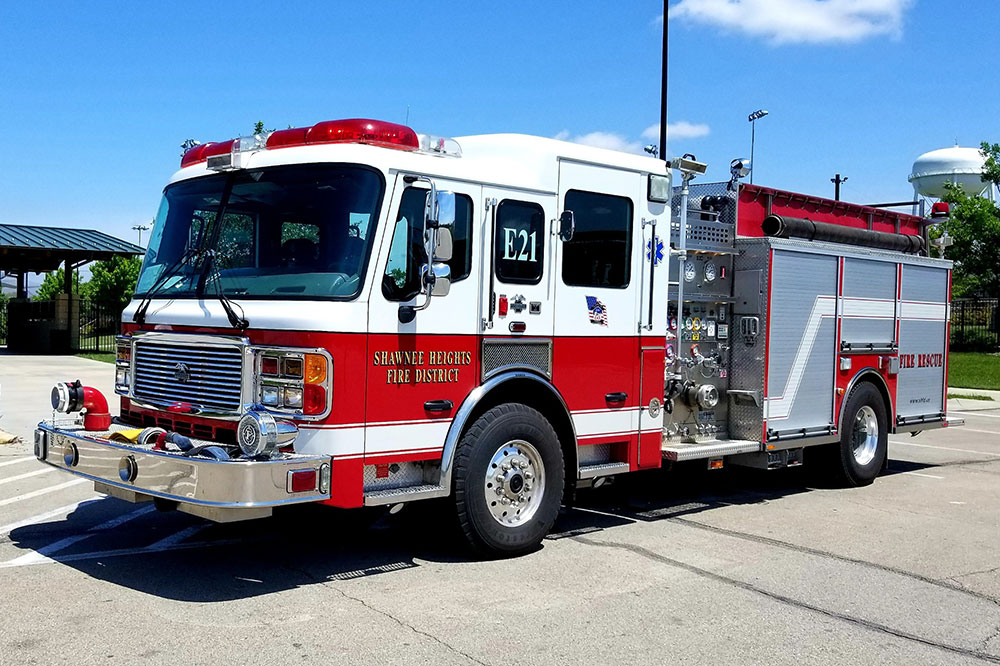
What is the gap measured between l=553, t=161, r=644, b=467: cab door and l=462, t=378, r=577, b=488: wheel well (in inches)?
3.9

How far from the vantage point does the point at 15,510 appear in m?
7.95

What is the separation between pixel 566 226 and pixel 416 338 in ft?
4.79

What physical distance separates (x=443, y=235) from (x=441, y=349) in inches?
29.4

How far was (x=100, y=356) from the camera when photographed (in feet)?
92.3

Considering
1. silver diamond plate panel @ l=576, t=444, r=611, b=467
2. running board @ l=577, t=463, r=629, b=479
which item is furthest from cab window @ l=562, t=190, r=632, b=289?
running board @ l=577, t=463, r=629, b=479

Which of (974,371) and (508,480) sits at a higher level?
(508,480)

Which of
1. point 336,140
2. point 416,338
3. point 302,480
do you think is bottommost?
point 302,480

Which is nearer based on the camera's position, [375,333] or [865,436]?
[375,333]

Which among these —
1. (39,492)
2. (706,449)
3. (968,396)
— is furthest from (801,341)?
(968,396)

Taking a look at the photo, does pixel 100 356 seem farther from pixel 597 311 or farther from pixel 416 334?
pixel 416 334

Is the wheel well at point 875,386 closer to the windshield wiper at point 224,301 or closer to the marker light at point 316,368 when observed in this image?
the marker light at point 316,368

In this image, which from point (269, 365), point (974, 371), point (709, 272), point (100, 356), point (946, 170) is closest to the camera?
point (269, 365)

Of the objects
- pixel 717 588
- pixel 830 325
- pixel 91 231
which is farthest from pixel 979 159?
pixel 717 588

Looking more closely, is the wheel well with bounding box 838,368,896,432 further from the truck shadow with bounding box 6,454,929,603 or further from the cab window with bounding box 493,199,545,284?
the cab window with bounding box 493,199,545,284
